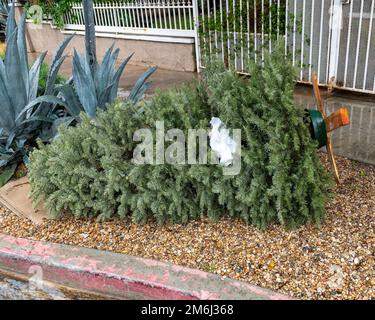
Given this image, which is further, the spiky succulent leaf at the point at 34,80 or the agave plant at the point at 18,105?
the spiky succulent leaf at the point at 34,80

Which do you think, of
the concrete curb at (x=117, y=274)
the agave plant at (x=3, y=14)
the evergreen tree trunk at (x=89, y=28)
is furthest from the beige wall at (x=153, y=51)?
the concrete curb at (x=117, y=274)

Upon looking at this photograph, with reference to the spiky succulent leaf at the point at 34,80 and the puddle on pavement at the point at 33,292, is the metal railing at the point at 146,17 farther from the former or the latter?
the puddle on pavement at the point at 33,292

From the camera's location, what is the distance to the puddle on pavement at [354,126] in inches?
151

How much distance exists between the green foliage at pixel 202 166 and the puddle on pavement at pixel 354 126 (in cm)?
128

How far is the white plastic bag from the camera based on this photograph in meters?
2.57

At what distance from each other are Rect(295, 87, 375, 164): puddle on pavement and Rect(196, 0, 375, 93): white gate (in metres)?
0.21

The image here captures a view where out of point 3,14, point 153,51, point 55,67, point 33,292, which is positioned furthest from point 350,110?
point 3,14

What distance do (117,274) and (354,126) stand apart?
3120 mm

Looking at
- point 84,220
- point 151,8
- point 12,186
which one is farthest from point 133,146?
point 151,8

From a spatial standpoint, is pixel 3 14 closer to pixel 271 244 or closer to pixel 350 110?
pixel 350 110

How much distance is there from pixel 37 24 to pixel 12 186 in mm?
8072

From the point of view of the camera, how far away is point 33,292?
281cm

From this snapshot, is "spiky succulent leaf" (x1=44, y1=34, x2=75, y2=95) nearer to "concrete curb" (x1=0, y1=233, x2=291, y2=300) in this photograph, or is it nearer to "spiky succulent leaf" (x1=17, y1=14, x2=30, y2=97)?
"spiky succulent leaf" (x1=17, y1=14, x2=30, y2=97)

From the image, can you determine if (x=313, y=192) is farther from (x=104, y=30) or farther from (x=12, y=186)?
(x=104, y=30)
